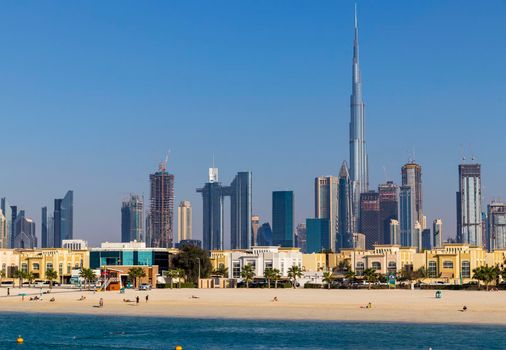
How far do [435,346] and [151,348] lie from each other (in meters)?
27.5

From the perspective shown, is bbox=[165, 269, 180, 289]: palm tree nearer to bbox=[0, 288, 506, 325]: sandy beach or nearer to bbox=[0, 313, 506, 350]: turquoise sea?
bbox=[0, 288, 506, 325]: sandy beach

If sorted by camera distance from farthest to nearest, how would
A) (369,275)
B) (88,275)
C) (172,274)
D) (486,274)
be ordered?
1. (172,274)
2. (369,275)
3. (88,275)
4. (486,274)

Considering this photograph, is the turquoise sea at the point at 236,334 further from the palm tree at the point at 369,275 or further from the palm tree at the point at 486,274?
the palm tree at the point at 369,275

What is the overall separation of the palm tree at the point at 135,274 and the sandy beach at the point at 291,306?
19.0 m

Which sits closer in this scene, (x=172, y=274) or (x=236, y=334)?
(x=236, y=334)

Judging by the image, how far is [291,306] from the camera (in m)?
138

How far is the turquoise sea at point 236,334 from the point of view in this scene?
94044mm

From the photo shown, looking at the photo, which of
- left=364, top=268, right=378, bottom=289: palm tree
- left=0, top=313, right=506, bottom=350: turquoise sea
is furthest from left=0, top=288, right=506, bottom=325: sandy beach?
left=364, top=268, right=378, bottom=289: palm tree

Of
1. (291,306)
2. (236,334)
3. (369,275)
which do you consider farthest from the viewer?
(369,275)

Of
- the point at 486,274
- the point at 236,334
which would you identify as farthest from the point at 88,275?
the point at 236,334

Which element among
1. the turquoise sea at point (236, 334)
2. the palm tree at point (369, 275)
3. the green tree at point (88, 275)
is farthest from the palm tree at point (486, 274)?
the green tree at point (88, 275)

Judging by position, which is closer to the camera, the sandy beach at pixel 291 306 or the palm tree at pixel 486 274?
the sandy beach at pixel 291 306

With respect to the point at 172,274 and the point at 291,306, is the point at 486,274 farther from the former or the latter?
the point at 172,274

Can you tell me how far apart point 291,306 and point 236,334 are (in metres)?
35.2
